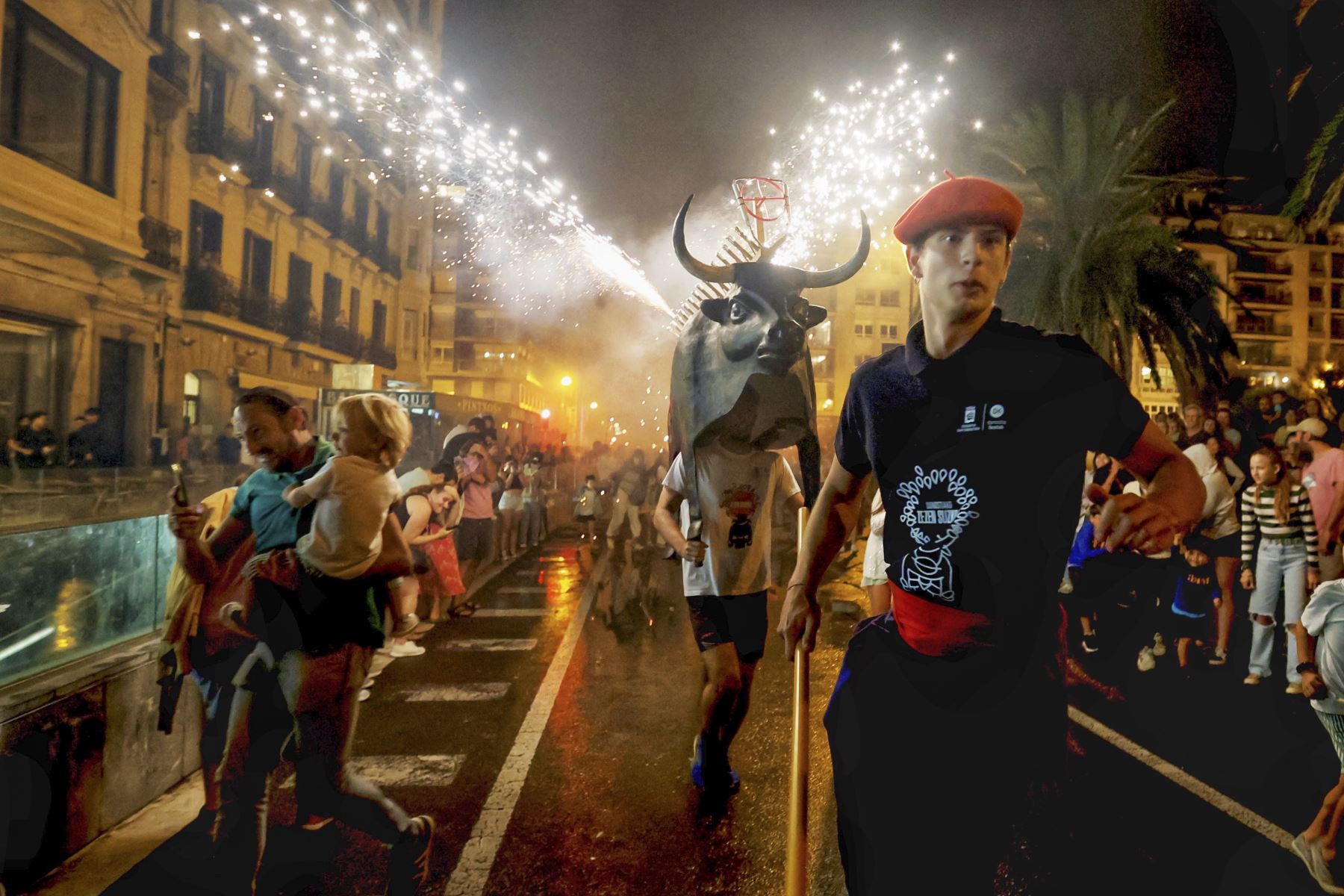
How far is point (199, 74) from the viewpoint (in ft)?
74.2

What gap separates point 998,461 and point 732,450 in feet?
7.45

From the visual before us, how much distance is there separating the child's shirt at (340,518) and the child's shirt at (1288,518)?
6.66 metres

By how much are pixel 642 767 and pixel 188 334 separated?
22.4 m

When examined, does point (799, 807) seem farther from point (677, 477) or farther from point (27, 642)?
point (27, 642)

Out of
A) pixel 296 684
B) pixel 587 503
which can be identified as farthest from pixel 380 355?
pixel 296 684

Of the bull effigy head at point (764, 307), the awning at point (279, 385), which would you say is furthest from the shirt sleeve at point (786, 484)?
the awning at point (279, 385)

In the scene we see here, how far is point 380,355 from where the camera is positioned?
35.3m

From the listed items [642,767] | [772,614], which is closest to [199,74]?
[772,614]

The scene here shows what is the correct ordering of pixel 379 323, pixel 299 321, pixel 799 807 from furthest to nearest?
pixel 379 323 → pixel 299 321 → pixel 799 807

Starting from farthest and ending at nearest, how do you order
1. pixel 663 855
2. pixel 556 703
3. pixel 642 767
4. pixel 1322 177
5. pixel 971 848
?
pixel 1322 177, pixel 556 703, pixel 642 767, pixel 663 855, pixel 971 848

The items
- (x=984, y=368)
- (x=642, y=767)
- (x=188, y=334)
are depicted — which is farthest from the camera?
(x=188, y=334)

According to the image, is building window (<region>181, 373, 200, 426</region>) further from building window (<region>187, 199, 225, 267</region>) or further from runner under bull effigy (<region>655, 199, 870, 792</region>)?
runner under bull effigy (<region>655, 199, 870, 792</region>)

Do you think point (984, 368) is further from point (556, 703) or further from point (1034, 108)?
point (1034, 108)

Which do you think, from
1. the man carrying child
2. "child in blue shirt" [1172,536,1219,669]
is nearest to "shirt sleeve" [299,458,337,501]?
the man carrying child
